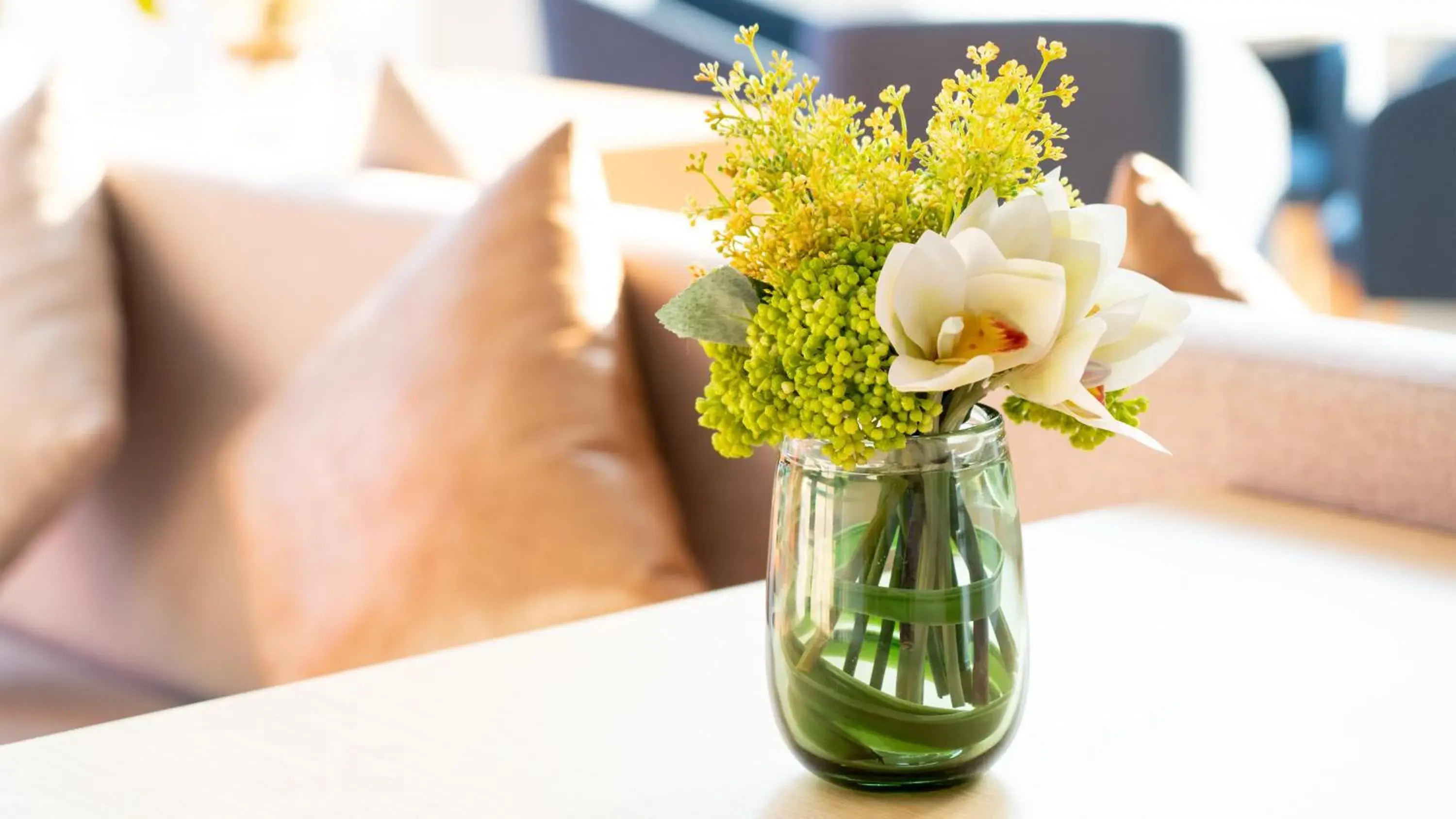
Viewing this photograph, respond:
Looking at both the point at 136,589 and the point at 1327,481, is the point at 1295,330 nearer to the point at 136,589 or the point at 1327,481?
the point at 1327,481

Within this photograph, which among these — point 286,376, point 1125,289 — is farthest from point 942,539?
point 286,376

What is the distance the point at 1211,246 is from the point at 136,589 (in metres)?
1.15

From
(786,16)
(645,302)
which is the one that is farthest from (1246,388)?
(786,16)

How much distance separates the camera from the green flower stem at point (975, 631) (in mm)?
622

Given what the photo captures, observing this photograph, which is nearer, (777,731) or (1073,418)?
(1073,418)

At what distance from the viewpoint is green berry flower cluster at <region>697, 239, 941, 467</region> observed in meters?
0.58

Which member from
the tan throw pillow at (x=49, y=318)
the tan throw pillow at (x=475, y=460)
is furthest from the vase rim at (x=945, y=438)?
the tan throw pillow at (x=49, y=318)

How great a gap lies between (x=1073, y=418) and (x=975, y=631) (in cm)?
9

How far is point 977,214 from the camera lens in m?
0.60

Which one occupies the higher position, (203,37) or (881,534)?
(881,534)

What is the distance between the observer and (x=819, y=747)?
0.65 m

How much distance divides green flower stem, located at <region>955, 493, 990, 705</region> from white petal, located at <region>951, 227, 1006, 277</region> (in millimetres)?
93

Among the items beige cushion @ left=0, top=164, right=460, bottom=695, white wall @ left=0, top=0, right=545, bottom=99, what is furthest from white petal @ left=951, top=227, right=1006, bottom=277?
white wall @ left=0, top=0, right=545, bottom=99

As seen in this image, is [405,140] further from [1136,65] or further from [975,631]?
[1136,65]
